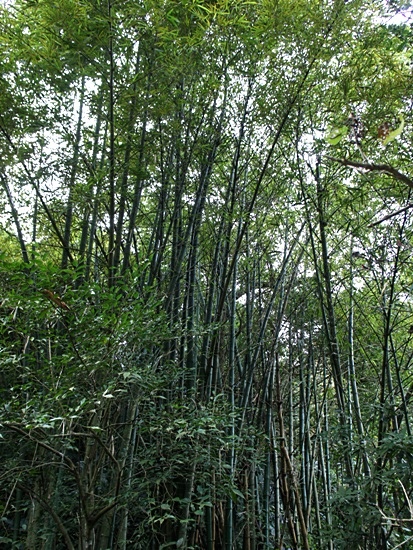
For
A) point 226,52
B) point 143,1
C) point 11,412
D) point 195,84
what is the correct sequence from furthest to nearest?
point 195,84
point 226,52
point 143,1
point 11,412

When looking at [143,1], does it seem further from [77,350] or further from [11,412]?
[11,412]

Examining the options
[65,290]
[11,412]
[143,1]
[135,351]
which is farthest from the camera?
[143,1]

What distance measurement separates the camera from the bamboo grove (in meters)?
2.05

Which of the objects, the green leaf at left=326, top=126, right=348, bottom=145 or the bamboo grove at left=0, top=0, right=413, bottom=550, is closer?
the green leaf at left=326, top=126, right=348, bottom=145

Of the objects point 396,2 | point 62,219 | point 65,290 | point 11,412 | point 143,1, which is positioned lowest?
point 11,412

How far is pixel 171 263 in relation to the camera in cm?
312

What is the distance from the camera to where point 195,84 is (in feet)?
10.2

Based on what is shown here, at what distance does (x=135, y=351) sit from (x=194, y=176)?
1.70 m

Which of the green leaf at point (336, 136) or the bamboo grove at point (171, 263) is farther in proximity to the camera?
the bamboo grove at point (171, 263)

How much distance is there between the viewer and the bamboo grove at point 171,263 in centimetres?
205

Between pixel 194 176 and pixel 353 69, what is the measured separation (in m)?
1.35

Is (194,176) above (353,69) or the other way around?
the other way around

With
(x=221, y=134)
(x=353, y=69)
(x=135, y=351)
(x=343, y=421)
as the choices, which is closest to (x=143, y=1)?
(x=221, y=134)

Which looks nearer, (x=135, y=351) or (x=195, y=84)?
Result: (x=135, y=351)
